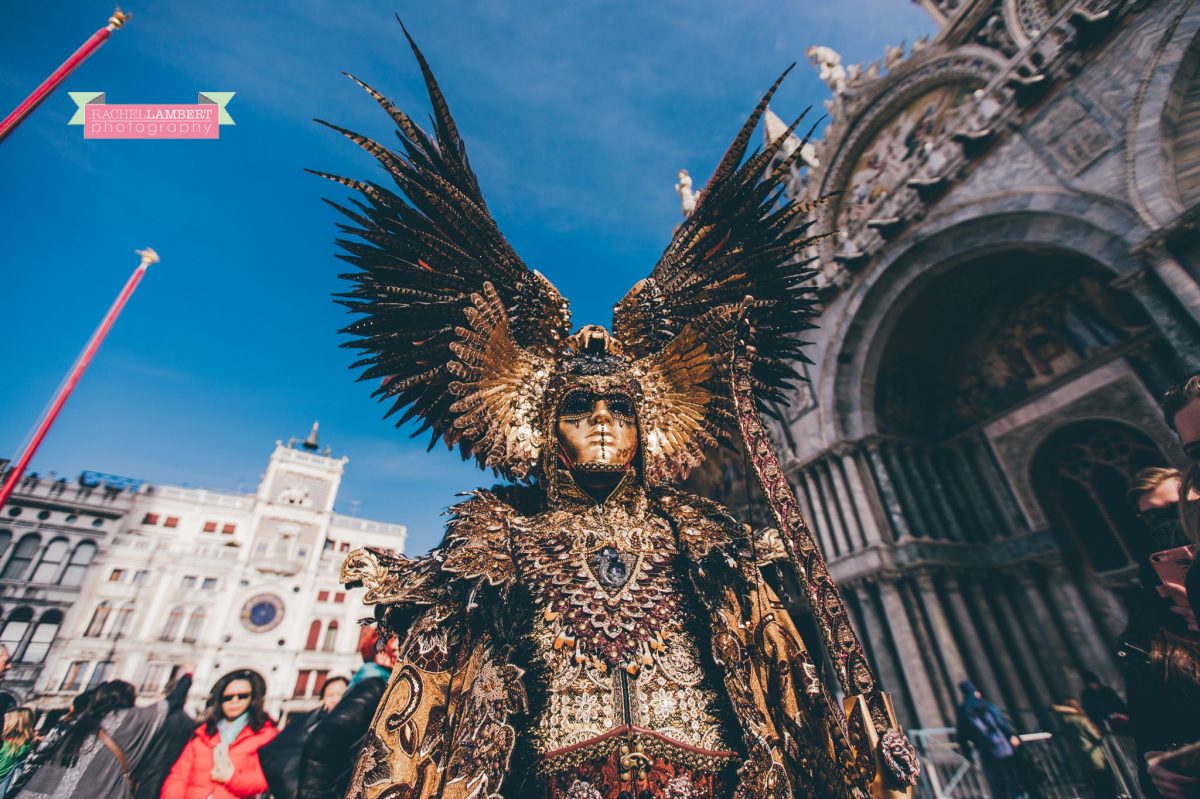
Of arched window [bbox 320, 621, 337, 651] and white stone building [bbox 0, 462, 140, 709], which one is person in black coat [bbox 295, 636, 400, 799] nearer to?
white stone building [bbox 0, 462, 140, 709]

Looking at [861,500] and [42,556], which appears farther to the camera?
[42,556]

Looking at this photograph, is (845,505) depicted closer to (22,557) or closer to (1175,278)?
(1175,278)

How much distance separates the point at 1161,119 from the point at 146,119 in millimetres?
11233

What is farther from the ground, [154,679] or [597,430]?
[154,679]

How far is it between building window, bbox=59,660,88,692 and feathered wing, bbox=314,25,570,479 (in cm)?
3175

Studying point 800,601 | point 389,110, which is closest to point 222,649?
point 800,601

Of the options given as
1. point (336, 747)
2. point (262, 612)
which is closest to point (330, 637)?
point (262, 612)

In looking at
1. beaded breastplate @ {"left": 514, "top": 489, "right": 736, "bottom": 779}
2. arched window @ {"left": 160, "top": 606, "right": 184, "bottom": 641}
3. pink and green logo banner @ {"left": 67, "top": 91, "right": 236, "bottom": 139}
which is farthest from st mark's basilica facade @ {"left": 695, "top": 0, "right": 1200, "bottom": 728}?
arched window @ {"left": 160, "top": 606, "right": 184, "bottom": 641}

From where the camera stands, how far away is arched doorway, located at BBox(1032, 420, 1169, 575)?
796 cm

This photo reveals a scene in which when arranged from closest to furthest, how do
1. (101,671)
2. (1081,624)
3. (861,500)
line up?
(1081,624) < (861,500) < (101,671)

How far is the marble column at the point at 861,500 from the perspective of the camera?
9.40 m

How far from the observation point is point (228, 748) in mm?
4020

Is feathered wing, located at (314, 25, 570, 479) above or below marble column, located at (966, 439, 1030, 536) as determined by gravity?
below

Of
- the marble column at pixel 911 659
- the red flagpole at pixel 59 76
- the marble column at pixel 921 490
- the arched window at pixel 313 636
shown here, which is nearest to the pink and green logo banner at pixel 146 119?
the red flagpole at pixel 59 76
